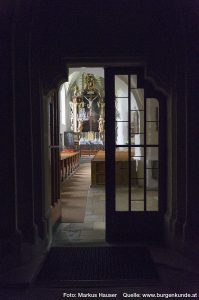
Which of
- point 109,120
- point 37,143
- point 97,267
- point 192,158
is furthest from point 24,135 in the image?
point 192,158

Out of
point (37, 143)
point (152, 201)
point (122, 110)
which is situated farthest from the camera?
point (122, 110)

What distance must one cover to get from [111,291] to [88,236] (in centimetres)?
171

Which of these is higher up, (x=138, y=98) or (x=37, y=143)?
(x=138, y=98)

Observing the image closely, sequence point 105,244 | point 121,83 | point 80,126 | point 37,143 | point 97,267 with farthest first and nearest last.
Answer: point 80,126
point 121,83
point 105,244
point 37,143
point 97,267

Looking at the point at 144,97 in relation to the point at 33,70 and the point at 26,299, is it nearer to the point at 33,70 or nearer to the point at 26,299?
the point at 33,70

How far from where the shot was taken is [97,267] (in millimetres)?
3529

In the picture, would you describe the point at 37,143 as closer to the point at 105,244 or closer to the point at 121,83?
the point at 105,244

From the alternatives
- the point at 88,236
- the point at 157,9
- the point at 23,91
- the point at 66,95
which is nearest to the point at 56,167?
the point at 88,236

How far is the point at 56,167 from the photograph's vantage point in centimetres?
523

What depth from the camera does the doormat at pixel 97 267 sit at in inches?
125

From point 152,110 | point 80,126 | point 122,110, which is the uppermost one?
point 80,126

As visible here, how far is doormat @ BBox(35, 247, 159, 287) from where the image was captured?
3.17 meters

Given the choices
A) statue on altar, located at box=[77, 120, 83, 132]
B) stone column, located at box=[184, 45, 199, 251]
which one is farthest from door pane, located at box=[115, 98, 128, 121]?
statue on altar, located at box=[77, 120, 83, 132]

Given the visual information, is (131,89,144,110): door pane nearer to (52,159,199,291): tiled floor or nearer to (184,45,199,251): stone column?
(184,45,199,251): stone column
